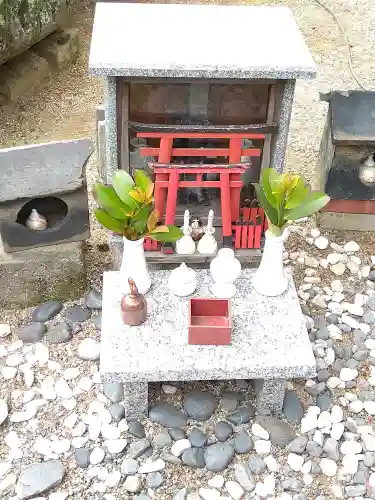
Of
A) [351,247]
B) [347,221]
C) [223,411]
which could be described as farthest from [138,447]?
[347,221]

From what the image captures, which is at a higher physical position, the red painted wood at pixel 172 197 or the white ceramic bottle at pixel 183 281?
the red painted wood at pixel 172 197

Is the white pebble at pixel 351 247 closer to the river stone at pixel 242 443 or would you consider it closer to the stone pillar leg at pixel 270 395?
the stone pillar leg at pixel 270 395

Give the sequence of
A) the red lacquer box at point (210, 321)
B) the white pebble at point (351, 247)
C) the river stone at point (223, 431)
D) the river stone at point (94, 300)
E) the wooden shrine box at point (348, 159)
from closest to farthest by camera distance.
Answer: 1. the red lacquer box at point (210, 321)
2. the river stone at point (223, 431)
3. the river stone at point (94, 300)
4. the wooden shrine box at point (348, 159)
5. the white pebble at point (351, 247)

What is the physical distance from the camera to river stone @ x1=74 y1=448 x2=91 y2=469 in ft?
9.20

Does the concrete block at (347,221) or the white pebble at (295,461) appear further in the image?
the concrete block at (347,221)

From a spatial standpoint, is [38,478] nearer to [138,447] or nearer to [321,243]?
[138,447]

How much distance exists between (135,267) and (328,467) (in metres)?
1.27

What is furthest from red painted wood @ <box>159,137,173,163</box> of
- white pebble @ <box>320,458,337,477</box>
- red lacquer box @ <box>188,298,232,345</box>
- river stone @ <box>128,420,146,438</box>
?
white pebble @ <box>320,458,337,477</box>

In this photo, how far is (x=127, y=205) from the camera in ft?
9.17

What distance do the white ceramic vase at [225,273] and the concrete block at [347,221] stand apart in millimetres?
1307

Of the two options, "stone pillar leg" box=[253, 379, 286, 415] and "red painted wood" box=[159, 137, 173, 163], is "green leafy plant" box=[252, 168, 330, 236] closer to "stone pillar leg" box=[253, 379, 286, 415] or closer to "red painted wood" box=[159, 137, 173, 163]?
"red painted wood" box=[159, 137, 173, 163]

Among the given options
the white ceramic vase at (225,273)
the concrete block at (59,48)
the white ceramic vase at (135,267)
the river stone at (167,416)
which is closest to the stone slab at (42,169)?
the white ceramic vase at (135,267)

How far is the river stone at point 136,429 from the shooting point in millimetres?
2904

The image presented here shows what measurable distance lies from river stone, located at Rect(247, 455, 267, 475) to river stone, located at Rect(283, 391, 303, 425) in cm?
27
